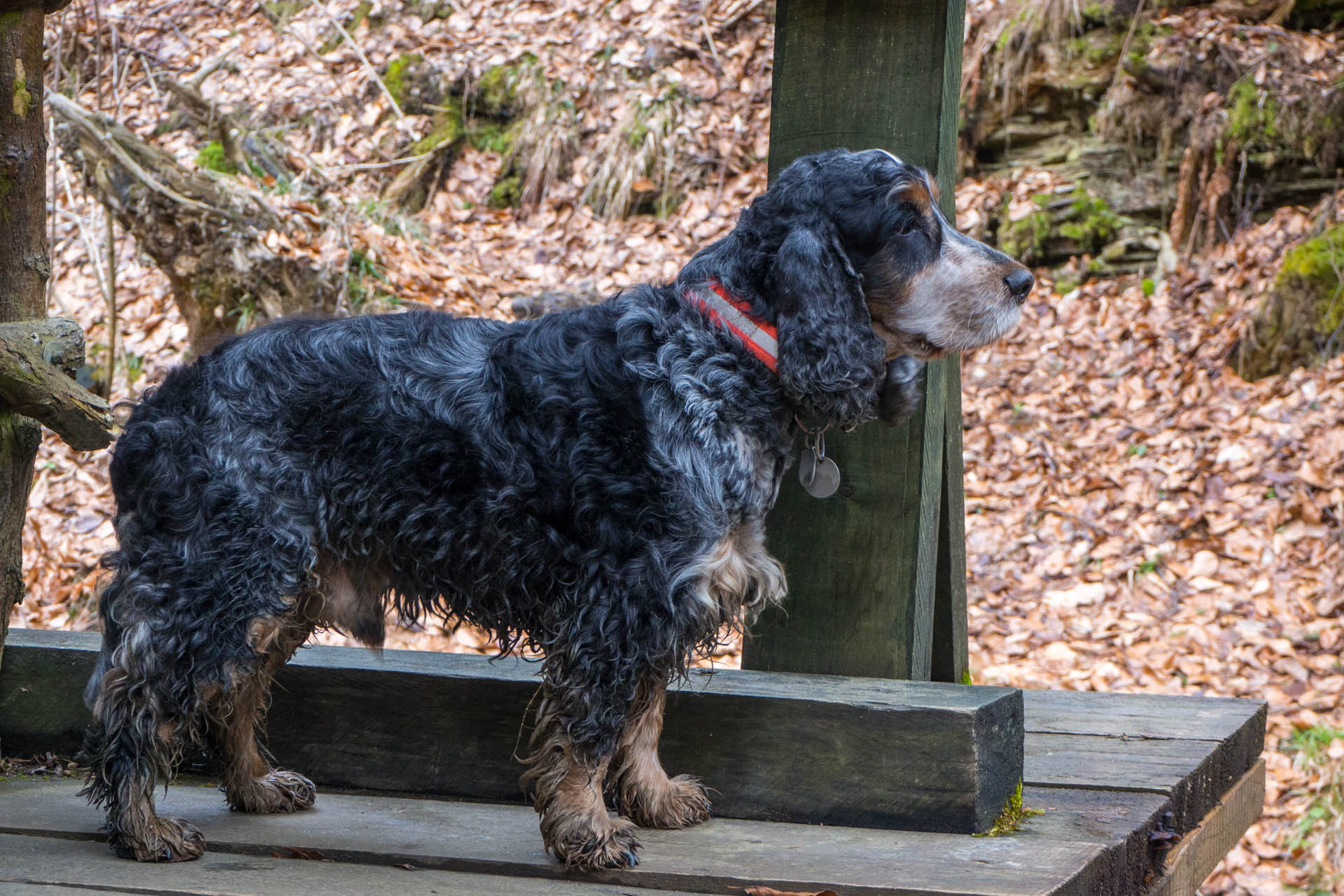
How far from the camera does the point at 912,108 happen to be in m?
3.76

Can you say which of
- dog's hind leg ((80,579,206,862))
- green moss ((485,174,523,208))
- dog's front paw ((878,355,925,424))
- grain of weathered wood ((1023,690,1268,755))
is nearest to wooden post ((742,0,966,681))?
dog's front paw ((878,355,925,424))

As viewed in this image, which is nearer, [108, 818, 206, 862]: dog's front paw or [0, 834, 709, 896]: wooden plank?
[0, 834, 709, 896]: wooden plank

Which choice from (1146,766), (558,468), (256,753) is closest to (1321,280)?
(1146,766)

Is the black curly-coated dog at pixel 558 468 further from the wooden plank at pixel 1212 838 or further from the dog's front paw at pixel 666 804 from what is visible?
the wooden plank at pixel 1212 838

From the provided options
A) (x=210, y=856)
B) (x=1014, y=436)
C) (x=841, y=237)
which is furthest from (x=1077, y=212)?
(x=210, y=856)

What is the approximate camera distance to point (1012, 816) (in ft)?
10.9

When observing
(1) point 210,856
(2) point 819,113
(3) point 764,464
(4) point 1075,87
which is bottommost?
(1) point 210,856

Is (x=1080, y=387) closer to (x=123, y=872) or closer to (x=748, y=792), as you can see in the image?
(x=748, y=792)

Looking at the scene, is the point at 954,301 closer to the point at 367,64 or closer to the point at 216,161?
the point at 216,161

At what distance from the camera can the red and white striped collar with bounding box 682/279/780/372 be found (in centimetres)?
322

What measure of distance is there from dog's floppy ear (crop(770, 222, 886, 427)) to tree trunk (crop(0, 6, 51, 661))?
2260 mm

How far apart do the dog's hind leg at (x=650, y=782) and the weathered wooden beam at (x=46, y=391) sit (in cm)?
164

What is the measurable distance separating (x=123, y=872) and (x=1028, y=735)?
2.91 meters

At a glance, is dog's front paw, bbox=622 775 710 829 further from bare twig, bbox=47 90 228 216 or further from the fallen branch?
bare twig, bbox=47 90 228 216
